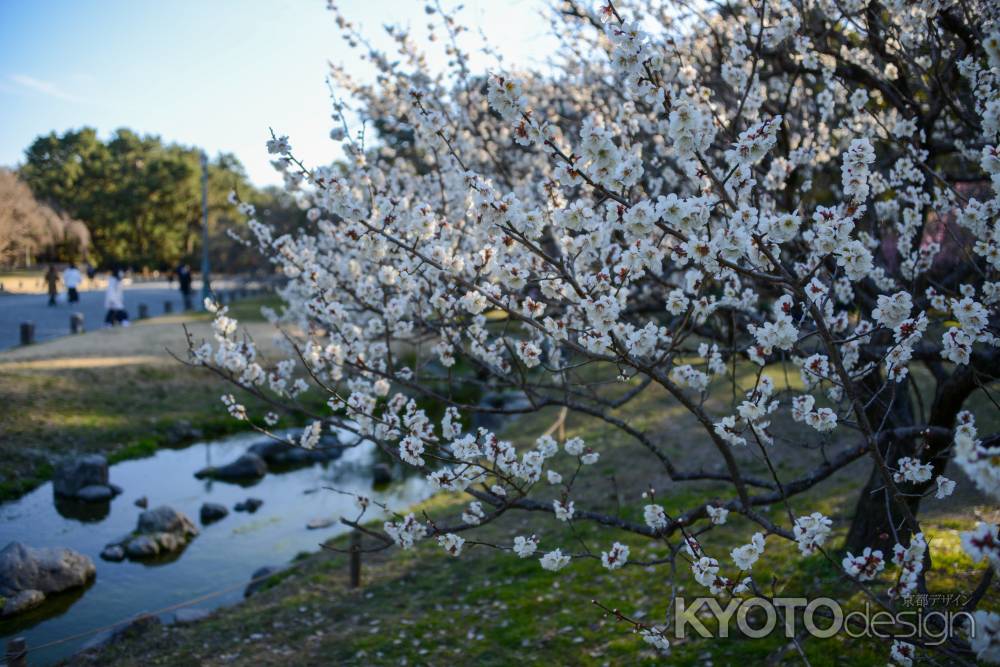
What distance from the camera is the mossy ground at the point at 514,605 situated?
15.1ft

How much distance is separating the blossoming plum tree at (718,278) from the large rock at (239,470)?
537cm

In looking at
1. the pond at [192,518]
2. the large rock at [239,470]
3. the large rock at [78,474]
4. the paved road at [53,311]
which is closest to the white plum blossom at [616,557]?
the pond at [192,518]

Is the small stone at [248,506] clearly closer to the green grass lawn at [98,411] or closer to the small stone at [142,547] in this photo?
the small stone at [142,547]

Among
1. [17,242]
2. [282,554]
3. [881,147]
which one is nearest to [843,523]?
[881,147]

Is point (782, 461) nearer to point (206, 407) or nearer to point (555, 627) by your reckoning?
point (555, 627)

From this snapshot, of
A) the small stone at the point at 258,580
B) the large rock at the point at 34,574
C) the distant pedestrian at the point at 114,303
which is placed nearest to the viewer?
the large rock at the point at 34,574

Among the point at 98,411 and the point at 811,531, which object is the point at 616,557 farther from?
the point at 98,411

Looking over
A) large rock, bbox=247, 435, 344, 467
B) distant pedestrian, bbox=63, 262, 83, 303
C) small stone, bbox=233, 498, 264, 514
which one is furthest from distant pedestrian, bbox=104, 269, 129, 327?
small stone, bbox=233, 498, 264, 514

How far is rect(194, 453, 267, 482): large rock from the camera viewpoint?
1061cm

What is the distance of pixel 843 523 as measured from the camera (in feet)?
20.3

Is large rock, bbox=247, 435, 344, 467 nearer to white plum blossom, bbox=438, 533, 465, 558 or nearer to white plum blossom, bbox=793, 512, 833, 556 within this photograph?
white plum blossom, bbox=438, 533, 465, 558

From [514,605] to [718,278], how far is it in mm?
4094

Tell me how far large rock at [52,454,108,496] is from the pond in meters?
0.20

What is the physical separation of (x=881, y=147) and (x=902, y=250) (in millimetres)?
3065
